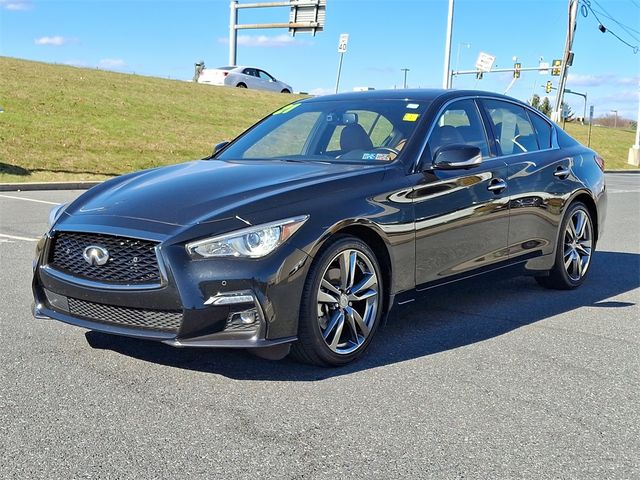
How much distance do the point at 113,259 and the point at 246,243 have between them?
71cm

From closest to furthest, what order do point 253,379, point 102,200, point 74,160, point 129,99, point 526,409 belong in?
point 526,409 < point 253,379 < point 102,200 < point 74,160 < point 129,99

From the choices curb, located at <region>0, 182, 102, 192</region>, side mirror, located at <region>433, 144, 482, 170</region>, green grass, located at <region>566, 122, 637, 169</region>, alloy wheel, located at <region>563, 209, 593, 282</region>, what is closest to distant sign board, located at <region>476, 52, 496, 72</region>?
green grass, located at <region>566, 122, 637, 169</region>

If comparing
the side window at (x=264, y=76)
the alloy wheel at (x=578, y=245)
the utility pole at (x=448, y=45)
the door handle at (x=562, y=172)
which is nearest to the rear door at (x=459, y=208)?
the door handle at (x=562, y=172)

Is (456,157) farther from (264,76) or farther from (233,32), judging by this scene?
(233,32)

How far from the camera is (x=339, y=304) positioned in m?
4.30

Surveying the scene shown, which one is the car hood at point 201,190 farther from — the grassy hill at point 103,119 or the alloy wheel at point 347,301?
the grassy hill at point 103,119

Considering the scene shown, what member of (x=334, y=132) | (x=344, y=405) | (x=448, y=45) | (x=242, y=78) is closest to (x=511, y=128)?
(x=334, y=132)

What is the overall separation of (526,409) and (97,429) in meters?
2.06

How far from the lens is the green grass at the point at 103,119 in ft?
61.8

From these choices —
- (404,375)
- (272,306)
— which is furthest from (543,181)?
(272,306)

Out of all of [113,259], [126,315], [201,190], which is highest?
[201,190]

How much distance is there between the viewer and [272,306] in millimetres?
3867

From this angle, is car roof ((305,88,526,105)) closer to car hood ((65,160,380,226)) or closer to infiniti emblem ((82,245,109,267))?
car hood ((65,160,380,226))

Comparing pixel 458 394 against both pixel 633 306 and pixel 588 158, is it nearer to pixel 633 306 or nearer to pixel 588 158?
pixel 633 306
